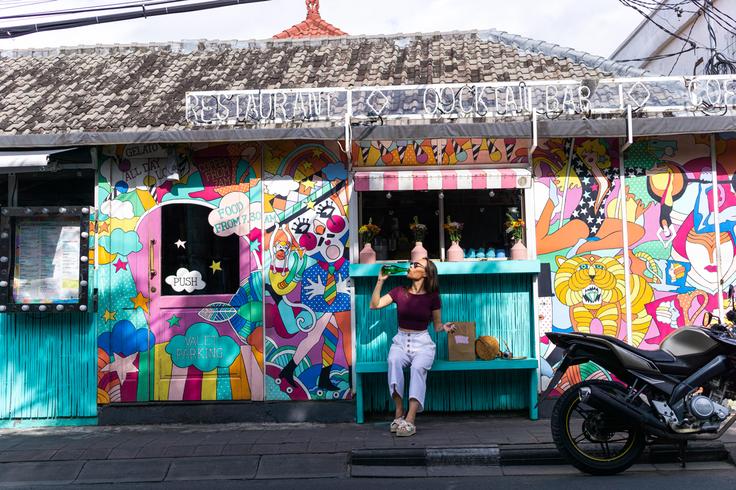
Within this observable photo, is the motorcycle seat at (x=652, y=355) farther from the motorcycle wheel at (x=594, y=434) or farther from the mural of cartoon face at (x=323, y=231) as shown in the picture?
the mural of cartoon face at (x=323, y=231)

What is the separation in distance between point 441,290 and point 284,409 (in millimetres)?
2127

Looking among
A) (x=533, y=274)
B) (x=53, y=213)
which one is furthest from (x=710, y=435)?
(x=53, y=213)

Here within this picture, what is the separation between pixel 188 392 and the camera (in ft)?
24.5

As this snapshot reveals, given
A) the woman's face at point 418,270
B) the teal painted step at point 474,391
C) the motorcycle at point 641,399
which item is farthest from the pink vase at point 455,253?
the motorcycle at point 641,399

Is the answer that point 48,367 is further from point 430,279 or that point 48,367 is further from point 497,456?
point 497,456

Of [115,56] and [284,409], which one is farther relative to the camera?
[115,56]

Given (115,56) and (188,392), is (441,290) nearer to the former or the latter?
(188,392)

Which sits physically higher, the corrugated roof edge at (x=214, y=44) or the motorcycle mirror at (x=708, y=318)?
the corrugated roof edge at (x=214, y=44)

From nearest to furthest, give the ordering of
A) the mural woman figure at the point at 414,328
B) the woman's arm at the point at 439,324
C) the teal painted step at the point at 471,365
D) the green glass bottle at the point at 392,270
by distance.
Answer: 1. the mural woman figure at the point at 414,328
2. the woman's arm at the point at 439,324
3. the green glass bottle at the point at 392,270
4. the teal painted step at the point at 471,365

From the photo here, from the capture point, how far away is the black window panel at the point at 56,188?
7.73 meters

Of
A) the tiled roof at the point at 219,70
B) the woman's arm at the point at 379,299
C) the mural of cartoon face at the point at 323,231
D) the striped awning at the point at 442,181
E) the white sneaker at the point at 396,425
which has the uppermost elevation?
the tiled roof at the point at 219,70

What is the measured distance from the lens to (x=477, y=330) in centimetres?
745

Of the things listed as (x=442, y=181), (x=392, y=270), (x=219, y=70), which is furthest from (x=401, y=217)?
(x=219, y=70)

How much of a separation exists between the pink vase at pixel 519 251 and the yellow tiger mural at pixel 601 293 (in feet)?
1.33
